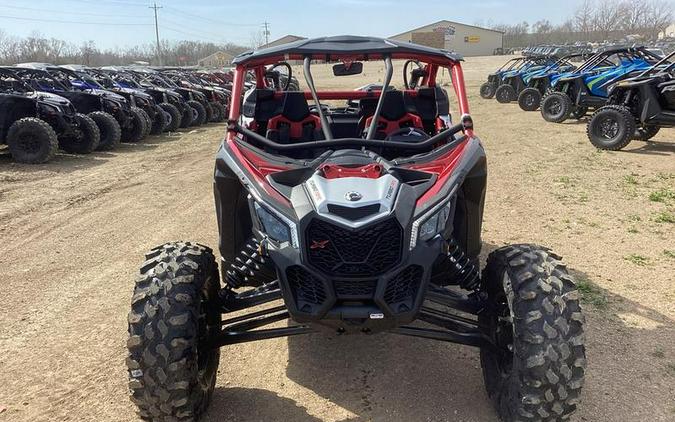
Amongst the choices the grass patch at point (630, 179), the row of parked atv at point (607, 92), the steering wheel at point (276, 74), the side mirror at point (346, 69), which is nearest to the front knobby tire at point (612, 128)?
the row of parked atv at point (607, 92)

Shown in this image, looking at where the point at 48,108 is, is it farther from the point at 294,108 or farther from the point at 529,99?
the point at 529,99

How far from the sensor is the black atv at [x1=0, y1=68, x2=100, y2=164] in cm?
930

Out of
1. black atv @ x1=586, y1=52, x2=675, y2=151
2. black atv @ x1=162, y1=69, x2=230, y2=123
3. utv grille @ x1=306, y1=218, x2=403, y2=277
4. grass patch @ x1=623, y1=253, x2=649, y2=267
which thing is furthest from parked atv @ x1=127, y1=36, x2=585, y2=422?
black atv @ x1=162, y1=69, x2=230, y2=123

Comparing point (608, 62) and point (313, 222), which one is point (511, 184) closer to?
point (313, 222)

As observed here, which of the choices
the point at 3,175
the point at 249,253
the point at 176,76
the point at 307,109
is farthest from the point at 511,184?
the point at 176,76

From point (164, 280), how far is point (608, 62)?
14098 millimetres

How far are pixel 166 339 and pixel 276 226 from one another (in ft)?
2.17

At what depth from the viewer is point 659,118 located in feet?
31.1

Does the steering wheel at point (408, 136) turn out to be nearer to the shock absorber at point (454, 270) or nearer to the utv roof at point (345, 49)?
the utv roof at point (345, 49)

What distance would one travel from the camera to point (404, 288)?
2410 millimetres

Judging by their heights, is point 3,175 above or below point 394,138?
below

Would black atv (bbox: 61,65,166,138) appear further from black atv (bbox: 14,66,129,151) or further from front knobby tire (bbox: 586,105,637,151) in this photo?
front knobby tire (bbox: 586,105,637,151)

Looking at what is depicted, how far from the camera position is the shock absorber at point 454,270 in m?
2.73

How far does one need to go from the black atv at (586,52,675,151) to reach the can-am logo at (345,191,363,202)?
8.83 m
